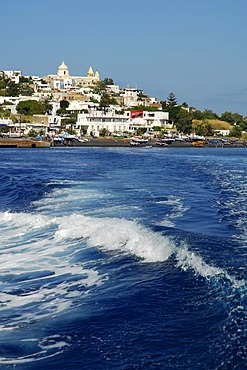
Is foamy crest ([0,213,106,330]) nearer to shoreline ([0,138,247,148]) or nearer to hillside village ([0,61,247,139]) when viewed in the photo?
shoreline ([0,138,247,148])

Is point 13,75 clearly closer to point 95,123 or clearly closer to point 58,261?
point 95,123

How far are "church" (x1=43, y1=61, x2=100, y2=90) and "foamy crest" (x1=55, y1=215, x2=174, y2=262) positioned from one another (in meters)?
148

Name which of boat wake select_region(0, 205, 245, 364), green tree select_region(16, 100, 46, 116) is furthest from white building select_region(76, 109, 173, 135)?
boat wake select_region(0, 205, 245, 364)

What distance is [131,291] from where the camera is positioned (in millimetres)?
11039

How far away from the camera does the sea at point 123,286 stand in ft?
27.5

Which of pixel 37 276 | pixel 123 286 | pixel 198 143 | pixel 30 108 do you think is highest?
pixel 30 108

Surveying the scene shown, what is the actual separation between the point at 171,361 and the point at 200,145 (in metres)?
92.5

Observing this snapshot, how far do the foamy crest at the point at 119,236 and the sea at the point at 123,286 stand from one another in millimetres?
29

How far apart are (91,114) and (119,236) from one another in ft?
310

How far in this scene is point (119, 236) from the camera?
51.1ft

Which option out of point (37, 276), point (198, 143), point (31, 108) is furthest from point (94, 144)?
point (37, 276)

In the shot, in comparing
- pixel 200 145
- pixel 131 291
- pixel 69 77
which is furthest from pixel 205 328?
pixel 69 77

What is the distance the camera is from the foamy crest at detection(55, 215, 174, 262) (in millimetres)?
13898

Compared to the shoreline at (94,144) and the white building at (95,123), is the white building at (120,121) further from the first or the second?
the shoreline at (94,144)
